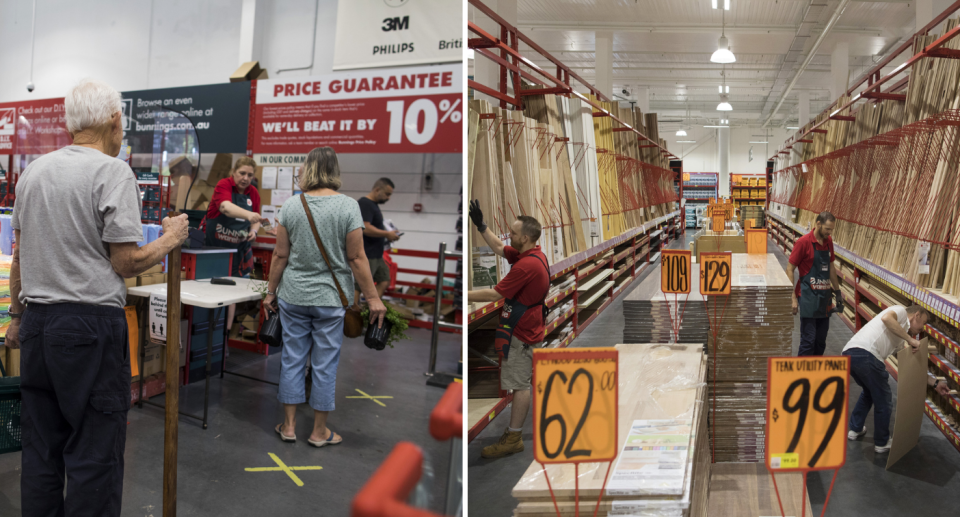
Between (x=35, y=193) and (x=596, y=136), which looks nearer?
(x=35, y=193)

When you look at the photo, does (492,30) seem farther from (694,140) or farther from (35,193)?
(694,140)

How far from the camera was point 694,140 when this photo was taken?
97.6ft

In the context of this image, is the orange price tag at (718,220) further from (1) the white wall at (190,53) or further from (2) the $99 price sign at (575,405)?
(2) the $99 price sign at (575,405)

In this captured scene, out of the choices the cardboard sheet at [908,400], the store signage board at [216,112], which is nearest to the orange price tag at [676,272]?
the cardboard sheet at [908,400]

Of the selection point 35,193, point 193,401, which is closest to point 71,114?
point 35,193

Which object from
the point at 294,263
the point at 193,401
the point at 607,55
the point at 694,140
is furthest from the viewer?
the point at 694,140

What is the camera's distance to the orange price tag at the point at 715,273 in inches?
143

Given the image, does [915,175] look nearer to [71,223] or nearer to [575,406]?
[575,406]

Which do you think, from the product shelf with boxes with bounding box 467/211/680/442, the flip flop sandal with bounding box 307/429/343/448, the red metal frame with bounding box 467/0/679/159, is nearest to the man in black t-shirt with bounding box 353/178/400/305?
the red metal frame with bounding box 467/0/679/159

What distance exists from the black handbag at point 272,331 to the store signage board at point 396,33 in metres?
4.54

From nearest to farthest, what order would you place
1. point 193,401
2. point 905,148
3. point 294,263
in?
1. point 294,263
2. point 193,401
3. point 905,148

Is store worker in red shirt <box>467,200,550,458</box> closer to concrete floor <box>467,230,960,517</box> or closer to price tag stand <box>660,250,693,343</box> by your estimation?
concrete floor <box>467,230,960,517</box>

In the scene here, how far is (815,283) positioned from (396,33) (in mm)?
5803

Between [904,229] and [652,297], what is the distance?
3.35 metres
